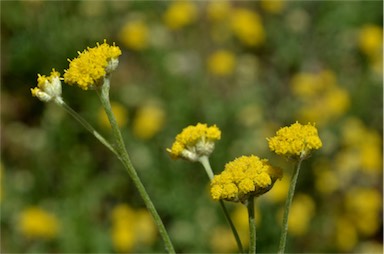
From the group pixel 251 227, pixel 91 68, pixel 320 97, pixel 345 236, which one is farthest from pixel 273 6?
pixel 251 227

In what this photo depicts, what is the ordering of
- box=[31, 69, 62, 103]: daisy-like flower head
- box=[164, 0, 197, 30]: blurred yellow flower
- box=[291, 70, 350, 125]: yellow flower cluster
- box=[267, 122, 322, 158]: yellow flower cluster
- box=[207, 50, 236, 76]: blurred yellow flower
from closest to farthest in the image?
box=[267, 122, 322, 158]: yellow flower cluster
box=[31, 69, 62, 103]: daisy-like flower head
box=[291, 70, 350, 125]: yellow flower cluster
box=[207, 50, 236, 76]: blurred yellow flower
box=[164, 0, 197, 30]: blurred yellow flower

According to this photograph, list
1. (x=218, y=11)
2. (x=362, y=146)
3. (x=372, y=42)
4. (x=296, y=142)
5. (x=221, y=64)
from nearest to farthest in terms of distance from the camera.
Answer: (x=296, y=142) < (x=362, y=146) < (x=221, y=64) < (x=372, y=42) < (x=218, y=11)

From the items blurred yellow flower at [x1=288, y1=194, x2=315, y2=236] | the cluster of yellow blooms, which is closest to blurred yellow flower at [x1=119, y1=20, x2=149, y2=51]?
blurred yellow flower at [x1=288, y1=194, x2=315, y2=236]

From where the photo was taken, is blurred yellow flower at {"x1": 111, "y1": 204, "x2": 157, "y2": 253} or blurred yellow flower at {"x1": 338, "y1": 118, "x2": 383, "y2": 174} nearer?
blurred yellow flower at {"x1": 111, "y1": 204, "x2": 157, "y2": 253}

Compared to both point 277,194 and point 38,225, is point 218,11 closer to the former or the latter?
point 277,194

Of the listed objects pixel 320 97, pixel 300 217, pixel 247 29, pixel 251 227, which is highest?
pixel 247 29

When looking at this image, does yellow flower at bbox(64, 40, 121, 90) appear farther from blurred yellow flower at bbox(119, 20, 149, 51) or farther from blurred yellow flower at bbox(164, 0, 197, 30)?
blurred yellow flower at bbox(164, 0, 197, 30)

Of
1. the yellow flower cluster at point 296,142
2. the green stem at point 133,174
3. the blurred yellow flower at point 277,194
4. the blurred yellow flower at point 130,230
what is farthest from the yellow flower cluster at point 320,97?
the green stem at point 133,174

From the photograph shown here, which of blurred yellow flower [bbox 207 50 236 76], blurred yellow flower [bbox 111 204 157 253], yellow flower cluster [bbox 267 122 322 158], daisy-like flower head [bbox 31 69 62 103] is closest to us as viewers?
yellow flower cluster [bbox 267 122 322 158]
